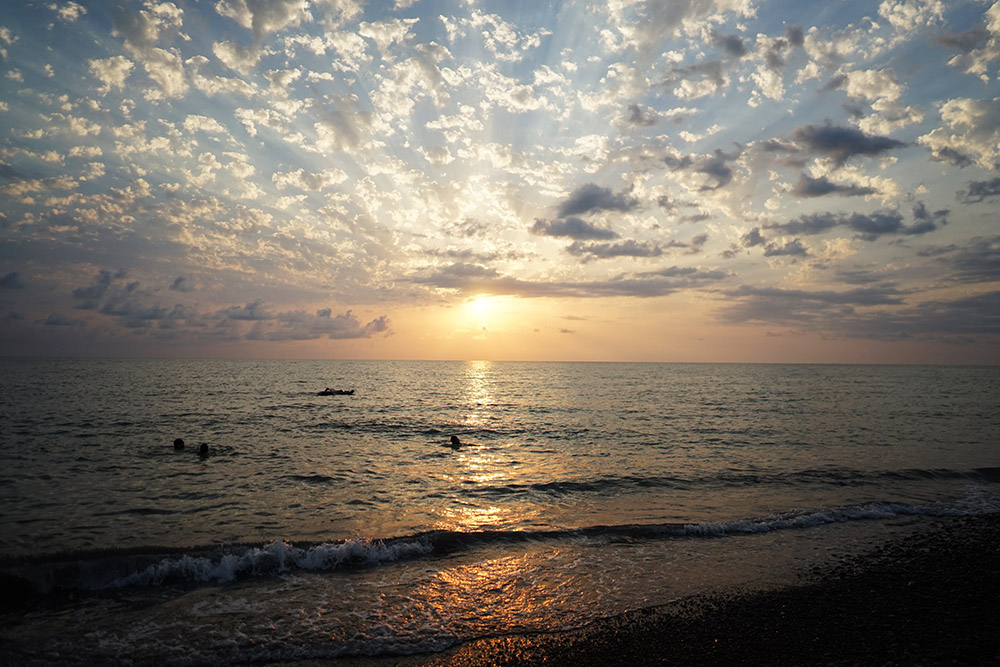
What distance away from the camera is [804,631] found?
1010 centimetres

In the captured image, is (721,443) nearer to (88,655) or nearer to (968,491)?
(968,491)

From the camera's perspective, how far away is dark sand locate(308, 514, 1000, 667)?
9.17 m

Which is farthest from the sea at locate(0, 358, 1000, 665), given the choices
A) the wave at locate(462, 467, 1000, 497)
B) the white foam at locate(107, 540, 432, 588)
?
the wave at locate(462, 467, 1000, 497)

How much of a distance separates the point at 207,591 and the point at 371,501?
9.04 meters

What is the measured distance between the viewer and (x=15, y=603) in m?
11.8

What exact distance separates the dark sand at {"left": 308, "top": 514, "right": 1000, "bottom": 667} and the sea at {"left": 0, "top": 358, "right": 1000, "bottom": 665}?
0.75 meters

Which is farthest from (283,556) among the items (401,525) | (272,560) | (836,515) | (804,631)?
(836,515)

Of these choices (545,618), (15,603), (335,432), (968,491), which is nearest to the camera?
(545,618)

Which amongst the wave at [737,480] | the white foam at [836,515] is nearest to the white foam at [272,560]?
the wave at [737,480]

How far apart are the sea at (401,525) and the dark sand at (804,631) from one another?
75 cm

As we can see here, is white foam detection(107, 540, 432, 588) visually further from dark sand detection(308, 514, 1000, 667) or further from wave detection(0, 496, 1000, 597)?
dark sand detection(308, 514, 1000, 667)

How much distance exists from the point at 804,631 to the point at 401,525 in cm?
1313

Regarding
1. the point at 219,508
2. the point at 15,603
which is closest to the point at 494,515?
the point at 219,508

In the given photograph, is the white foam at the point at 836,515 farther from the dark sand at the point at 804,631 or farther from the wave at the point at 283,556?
the dark sand at the point at 804,631
